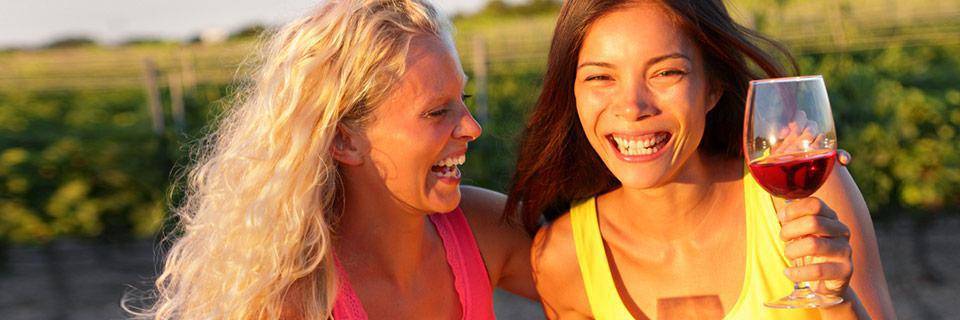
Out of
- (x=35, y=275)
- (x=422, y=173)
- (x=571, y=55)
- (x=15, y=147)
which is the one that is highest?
(x=571, y=55)

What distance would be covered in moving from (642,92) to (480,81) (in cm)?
766

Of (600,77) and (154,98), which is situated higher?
(600,77)

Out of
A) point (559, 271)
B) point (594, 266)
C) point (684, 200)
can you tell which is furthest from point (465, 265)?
point (684, 200)

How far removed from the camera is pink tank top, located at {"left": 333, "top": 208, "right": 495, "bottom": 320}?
3.32 m

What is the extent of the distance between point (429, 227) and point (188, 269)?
27.7 inches

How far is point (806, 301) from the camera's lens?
7.49 ft

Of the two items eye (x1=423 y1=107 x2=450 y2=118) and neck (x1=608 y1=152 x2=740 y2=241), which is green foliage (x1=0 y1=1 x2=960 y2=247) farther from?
eye (x1=423 y1=107 x2=450 y2=118)

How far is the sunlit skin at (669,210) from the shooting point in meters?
2.45

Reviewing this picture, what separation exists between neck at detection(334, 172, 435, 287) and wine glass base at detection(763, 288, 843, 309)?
1.15 metres

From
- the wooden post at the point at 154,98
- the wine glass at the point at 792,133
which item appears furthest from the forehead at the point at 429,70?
the wooden post at the point at 154,98

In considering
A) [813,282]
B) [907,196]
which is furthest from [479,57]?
[813,282]

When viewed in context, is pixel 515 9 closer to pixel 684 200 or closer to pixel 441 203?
pixel 684 200

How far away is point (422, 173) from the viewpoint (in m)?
3.00

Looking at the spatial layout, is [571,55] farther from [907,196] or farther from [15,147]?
[15,147]
